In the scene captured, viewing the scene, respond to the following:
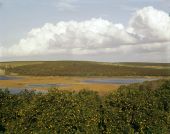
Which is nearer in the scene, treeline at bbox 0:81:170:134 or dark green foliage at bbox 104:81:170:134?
treeline at bbox 0:81:170:134

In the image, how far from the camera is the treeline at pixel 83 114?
19.5 meters

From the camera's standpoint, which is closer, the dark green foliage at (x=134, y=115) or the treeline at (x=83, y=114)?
the treeline at (x=83, y=114)

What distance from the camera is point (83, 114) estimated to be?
19.6 meters

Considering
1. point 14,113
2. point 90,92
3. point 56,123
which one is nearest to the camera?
point 56,123

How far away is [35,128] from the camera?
65.0 feet

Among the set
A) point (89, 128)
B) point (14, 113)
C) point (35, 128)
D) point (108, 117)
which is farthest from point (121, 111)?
point (14, 113)

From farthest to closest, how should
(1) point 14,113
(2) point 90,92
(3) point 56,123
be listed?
(2) point 90,92 → (1) point 14,113 → (3) point 56,123

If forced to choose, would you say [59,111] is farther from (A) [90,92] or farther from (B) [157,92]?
(B) [157,92]

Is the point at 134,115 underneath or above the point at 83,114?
underneath

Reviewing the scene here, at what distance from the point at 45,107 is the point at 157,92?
29.0 ft

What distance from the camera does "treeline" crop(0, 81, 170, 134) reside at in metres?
19.5

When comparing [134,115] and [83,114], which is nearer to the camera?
[83,114]

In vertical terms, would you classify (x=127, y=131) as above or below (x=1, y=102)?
below

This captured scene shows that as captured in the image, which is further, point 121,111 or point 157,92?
point 157,92
